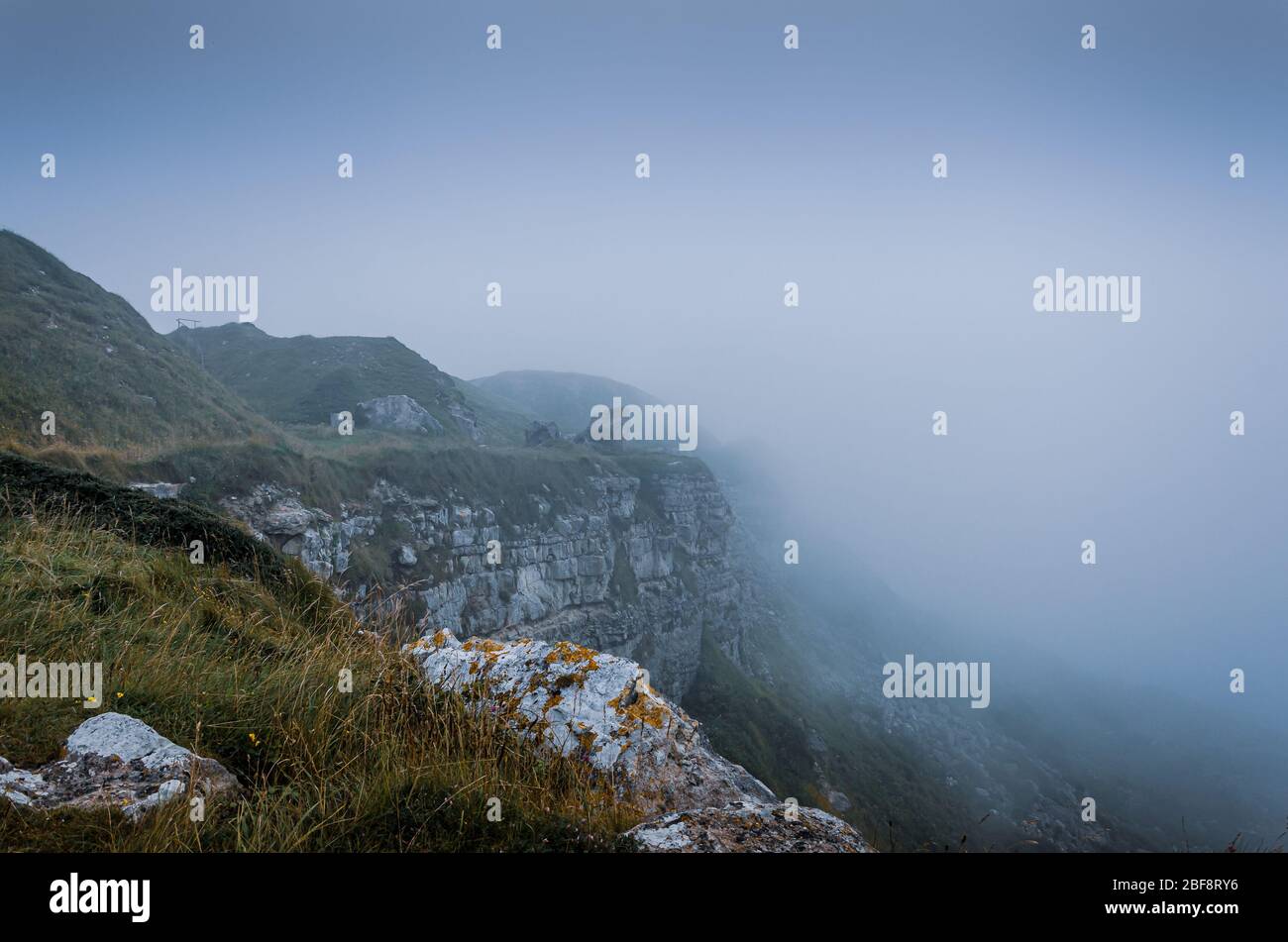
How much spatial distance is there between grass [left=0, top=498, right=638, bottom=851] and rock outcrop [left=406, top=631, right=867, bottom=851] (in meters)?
0.27

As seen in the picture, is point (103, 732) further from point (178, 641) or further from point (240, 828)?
point (178, 641)

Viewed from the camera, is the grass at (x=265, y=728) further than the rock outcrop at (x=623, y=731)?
No

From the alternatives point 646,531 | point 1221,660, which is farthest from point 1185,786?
point 1221,660

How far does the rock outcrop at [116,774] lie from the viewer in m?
2.57

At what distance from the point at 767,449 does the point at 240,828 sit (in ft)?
651

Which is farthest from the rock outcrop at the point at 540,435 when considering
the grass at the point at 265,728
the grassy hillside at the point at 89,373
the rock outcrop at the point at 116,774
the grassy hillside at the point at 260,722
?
the rock outcrop at the point at 116,774

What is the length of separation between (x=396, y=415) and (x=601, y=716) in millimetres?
57038

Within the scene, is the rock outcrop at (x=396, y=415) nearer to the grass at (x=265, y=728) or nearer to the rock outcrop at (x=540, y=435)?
the rock outcrop at (x=540, y=435)

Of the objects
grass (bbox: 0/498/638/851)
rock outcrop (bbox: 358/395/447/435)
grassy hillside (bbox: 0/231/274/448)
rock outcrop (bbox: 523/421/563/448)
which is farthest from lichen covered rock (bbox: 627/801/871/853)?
rock outcrop (bbox: 523/421/563/448)

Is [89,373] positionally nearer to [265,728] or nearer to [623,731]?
[265,728]

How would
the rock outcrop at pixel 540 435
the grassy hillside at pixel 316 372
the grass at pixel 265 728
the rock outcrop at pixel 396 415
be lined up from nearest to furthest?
the grass at pixel 265 728, the rock outcrop at pixel 396 415, the grassy hillside at pixel 316 372, the rock outcrop at pixel 540 435

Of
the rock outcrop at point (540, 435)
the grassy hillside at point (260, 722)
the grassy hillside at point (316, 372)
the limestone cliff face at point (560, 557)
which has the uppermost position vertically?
the grassy hillside at point (316, 372)

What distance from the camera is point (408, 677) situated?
454cm

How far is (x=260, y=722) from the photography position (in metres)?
3.53
